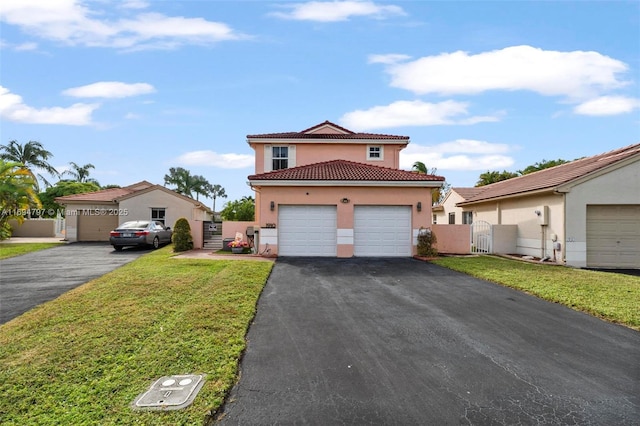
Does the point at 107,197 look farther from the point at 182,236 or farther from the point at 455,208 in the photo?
the point at 455,208

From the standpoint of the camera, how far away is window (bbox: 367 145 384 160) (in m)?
20.0

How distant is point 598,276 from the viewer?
10297 mm

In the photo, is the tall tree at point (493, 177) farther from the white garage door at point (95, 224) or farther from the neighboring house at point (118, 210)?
the white garage door at point (95, 224)

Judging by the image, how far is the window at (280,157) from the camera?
19.4 meters

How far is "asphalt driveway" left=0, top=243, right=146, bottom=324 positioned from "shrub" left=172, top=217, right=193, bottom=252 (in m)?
2.10

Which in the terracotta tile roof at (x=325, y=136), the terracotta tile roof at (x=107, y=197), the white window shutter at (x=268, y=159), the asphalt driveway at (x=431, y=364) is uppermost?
the terracotta tile roof at (x=325, y=136)

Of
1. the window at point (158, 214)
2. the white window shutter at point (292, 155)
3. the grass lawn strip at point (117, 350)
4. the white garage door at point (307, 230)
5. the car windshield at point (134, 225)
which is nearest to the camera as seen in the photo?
the grass lawn strip at point (117, 350)

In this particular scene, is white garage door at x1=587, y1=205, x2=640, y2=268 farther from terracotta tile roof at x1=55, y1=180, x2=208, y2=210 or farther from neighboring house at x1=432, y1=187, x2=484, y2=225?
terracotta tile roof at x1=55, y1=180, x2=208, y2=210

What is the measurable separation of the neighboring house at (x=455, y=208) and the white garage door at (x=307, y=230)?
12.4m

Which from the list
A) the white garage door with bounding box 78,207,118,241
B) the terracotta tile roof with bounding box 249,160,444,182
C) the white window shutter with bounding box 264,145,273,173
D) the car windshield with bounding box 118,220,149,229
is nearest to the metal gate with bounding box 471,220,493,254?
the terracotta tile roof with bounding box 249,160,444,182

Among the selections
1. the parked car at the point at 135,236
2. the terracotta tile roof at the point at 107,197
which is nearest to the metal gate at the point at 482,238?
the parked car at the point at 135,236

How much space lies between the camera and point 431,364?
14.0 feet

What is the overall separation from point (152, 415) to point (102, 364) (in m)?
1.54

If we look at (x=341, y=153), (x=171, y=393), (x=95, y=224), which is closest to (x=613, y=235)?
(x=341, y=153)
